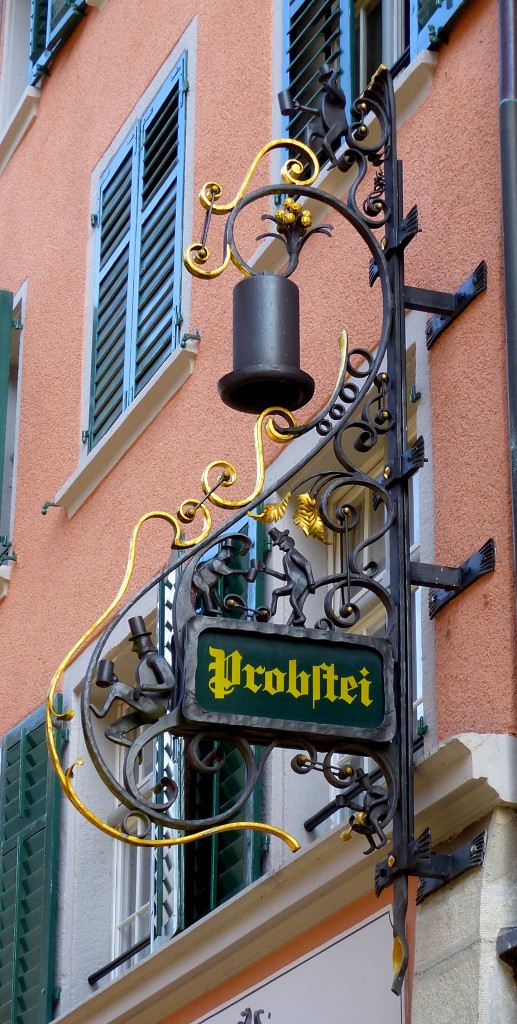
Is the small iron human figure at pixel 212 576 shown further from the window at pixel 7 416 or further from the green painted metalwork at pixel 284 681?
the window at pixel 7 416

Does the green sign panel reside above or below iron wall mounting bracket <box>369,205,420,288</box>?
below

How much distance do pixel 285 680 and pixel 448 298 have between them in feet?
4.80

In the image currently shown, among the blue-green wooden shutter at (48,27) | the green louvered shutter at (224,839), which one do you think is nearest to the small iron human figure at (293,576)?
the green louvered shutter at (224,839)

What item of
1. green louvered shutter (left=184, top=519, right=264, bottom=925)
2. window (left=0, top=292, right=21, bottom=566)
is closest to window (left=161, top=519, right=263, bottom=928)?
green louvered shutter (left=184, top=519, right=264, bottom=925)

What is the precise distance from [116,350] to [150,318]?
426mm

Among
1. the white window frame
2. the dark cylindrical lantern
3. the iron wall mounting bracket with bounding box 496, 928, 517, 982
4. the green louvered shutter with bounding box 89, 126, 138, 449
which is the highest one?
the green louvered shutter with bounding box 89, 126, 138, 449

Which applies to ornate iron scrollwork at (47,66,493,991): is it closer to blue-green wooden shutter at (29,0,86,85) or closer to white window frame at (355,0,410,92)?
white window frame at (355,0,410,92)

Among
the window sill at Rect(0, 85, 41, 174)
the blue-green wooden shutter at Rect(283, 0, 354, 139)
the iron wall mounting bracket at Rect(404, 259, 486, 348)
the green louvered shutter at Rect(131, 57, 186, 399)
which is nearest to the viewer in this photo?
the iron wall mounting bracket at Rect(404, 259, 486, 348)

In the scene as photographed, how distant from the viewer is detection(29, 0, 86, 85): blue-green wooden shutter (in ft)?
37.5

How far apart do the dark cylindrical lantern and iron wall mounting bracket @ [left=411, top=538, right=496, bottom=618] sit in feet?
1.87

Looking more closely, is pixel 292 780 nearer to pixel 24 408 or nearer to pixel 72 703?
pixel 72 703

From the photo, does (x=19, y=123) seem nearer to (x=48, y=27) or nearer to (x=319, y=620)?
(x=48, y=27)

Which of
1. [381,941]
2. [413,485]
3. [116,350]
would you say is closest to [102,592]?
[116,350]

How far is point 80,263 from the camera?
10.7m
